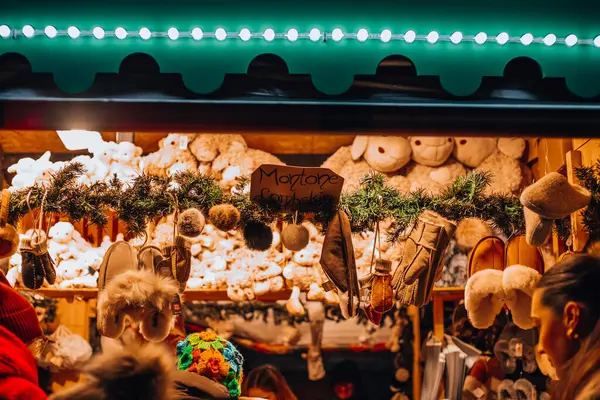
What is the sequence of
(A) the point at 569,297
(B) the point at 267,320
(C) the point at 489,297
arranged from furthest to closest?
(B) the point at 267,320, (C) the point at 489,297, (A) the point at 569,297

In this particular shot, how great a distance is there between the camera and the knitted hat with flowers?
2707 millimetres

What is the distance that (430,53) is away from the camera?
2.24m

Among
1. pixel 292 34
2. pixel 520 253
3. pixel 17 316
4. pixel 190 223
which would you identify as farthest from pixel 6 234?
pixel 520 253

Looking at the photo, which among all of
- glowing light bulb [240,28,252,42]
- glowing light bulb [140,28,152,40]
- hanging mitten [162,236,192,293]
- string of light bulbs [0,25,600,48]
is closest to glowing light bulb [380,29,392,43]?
string of light bulbs [0,25,600,48]

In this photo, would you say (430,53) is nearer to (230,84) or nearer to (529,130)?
(529,130)

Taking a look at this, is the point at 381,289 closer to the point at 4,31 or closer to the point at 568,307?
the point at 568,307

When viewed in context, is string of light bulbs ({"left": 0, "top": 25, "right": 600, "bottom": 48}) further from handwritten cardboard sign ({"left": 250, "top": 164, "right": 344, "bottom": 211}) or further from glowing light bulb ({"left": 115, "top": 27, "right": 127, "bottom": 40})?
handwritten cardboard sign ({"left": 250, "top": 164, "right": 344, "bottom": 211})

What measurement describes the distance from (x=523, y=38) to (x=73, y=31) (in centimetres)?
131

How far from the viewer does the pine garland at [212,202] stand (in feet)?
9.88

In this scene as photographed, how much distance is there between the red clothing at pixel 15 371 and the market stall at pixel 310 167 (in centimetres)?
44

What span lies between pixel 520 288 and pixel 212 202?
1257 millimetres

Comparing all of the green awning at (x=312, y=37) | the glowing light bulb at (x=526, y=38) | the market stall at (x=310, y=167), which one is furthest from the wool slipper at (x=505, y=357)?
the glowing light bulb at (x=526, y=38)

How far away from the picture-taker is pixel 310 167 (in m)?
3.02

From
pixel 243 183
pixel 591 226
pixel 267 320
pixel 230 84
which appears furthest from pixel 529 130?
pixel 267 320
